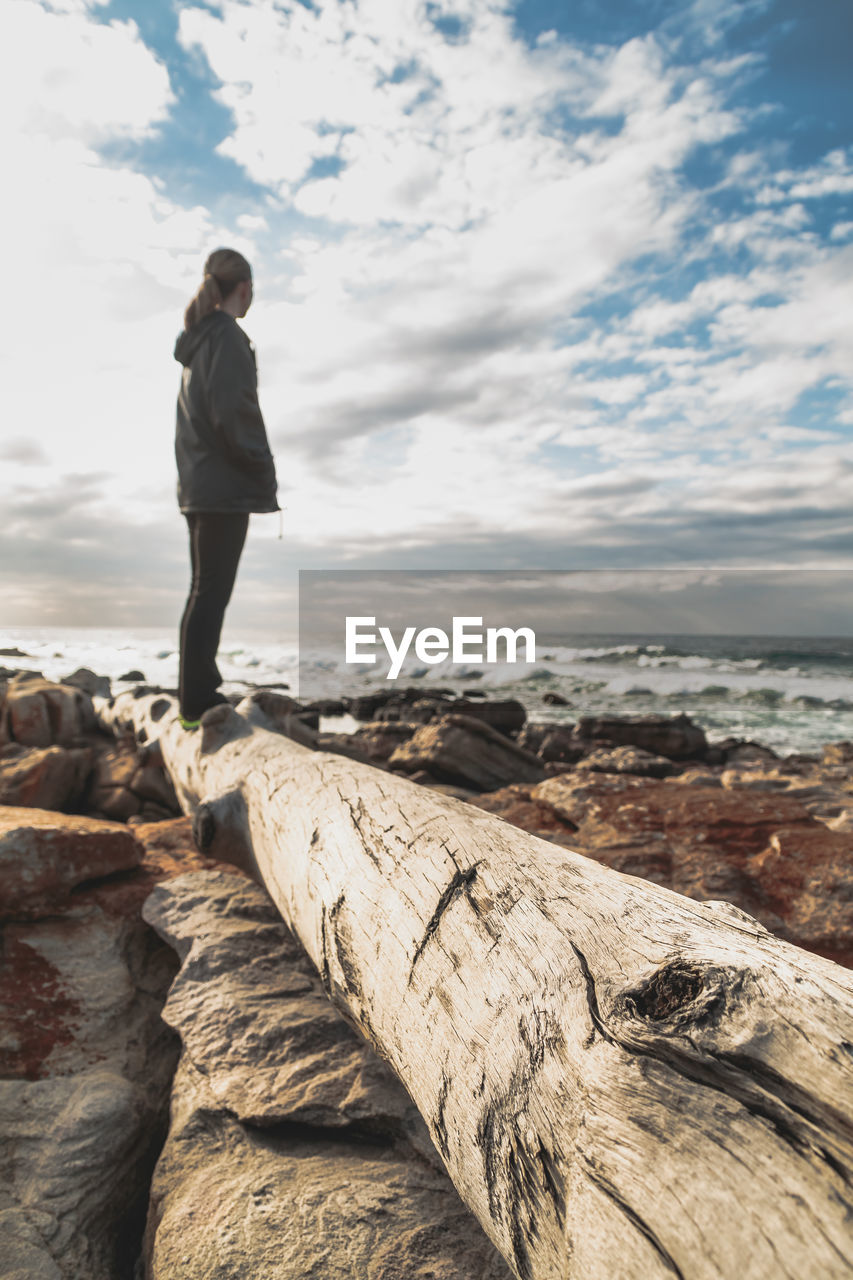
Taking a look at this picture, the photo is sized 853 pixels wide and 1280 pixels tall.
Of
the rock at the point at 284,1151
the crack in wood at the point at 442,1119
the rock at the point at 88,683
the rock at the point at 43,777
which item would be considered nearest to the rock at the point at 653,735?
the rock at the point at 43,777

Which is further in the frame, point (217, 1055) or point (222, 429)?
point (222, 429)

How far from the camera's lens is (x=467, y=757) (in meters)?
6.00

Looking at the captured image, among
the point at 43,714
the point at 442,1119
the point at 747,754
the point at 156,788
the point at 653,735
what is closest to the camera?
the point at 442,1119

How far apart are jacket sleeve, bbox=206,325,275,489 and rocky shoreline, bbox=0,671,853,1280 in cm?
198

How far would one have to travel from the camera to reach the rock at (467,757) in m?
5.94

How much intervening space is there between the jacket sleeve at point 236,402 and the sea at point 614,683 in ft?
32.7

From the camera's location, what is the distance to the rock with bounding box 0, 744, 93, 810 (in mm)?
4453

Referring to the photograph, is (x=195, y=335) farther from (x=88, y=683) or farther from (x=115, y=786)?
(x=88, y=683)

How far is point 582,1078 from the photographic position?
3.22 ft

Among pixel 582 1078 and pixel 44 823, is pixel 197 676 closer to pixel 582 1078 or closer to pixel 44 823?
pixel 44 823

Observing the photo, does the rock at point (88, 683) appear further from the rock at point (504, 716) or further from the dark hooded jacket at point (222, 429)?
the dark hooded jacket at point (222, 429)

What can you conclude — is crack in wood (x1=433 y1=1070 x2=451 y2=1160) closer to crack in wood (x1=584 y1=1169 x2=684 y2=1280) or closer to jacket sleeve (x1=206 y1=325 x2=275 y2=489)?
crack in wood (x1=584 y1=1169 x2=684 y2=1280)

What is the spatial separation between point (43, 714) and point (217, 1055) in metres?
5.81

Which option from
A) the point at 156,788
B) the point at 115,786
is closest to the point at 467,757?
the point at 156,788
